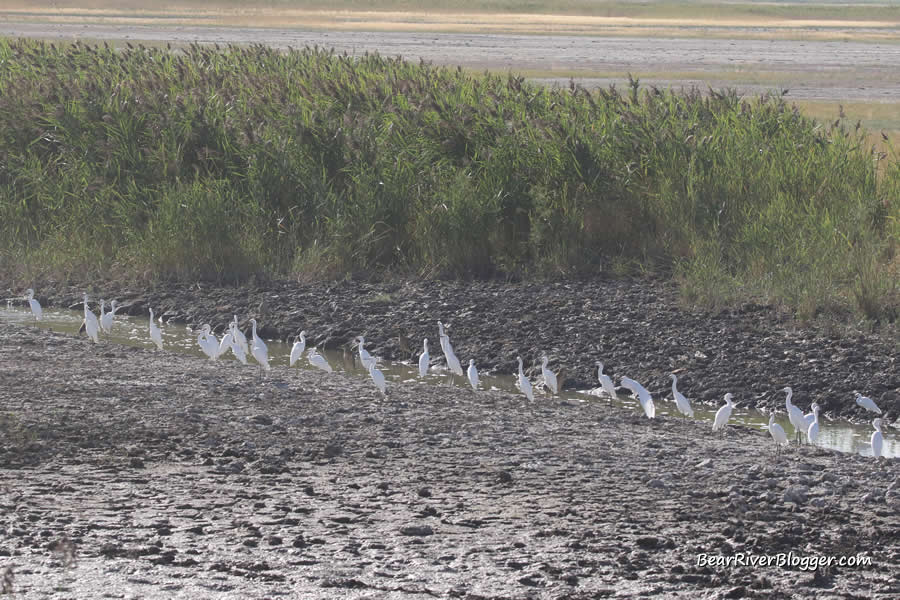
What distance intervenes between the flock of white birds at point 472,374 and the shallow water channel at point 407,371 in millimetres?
104

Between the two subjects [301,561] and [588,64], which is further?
[588,64]

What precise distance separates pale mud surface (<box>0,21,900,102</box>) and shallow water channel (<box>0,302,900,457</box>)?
25.0 m

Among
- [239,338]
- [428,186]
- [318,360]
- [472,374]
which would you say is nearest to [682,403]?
[472,374]

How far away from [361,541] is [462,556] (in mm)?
537

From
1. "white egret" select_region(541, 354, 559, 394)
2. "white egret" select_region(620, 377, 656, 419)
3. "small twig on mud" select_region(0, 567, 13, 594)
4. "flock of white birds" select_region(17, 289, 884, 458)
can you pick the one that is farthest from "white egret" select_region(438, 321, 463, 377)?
"small twig on mud" select_region(0, 567, 13, 594)

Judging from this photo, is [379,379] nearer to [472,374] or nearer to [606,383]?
[472,374]

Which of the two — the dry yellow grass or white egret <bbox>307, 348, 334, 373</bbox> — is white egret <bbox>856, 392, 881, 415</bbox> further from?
the dry yellow grass

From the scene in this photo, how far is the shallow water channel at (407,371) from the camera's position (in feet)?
34.7

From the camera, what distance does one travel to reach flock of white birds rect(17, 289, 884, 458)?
9.96 m

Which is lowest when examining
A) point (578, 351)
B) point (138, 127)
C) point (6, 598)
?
point (6, 598)

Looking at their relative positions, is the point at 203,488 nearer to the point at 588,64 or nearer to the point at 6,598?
the point at 6,598

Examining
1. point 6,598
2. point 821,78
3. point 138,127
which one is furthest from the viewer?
point 821,78

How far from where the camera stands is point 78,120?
58.3 feet

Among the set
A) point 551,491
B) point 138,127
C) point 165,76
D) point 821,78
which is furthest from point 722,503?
point 821,78
